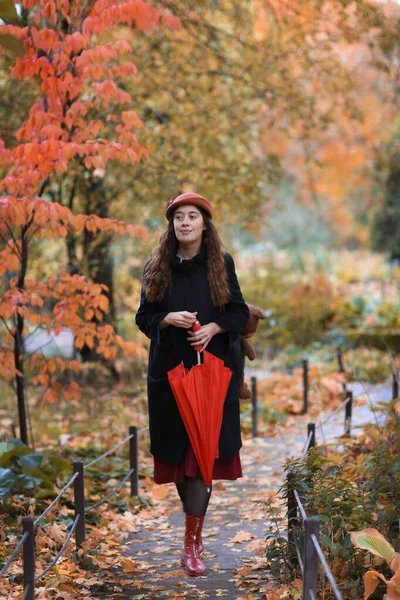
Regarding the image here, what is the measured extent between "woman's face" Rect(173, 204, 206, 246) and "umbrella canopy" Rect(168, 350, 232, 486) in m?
0.71

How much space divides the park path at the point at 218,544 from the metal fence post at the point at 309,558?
77 centimetres

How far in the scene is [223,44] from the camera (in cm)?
1116

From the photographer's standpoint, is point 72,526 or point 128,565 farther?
point 72,526

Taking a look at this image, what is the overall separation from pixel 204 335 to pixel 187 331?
0.15 meters

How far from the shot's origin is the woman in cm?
408

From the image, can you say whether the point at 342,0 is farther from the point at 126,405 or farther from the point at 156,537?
the point at 156,537

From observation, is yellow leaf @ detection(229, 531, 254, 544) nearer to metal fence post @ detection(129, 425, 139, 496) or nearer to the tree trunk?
metal fence post @ detection(129, 425, 139, 496)

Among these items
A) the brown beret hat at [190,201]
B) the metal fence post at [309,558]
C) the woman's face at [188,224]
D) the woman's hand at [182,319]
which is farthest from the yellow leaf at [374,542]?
the brown beret hat at [190,201]

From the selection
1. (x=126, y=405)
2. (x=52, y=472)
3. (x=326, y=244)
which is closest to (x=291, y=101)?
(x=126, y=405)

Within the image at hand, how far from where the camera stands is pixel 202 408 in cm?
396

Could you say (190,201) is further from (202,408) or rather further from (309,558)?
(309,558)

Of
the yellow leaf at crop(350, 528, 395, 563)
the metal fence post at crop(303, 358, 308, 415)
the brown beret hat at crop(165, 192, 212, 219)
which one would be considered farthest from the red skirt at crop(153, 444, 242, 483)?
the metal fence post at crop(303, 358, 308, 415)

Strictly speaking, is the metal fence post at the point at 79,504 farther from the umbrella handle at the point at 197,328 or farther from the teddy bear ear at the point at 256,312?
the teddy bear ear at the point at 256,312

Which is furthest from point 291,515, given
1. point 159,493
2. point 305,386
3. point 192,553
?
point 305,386
